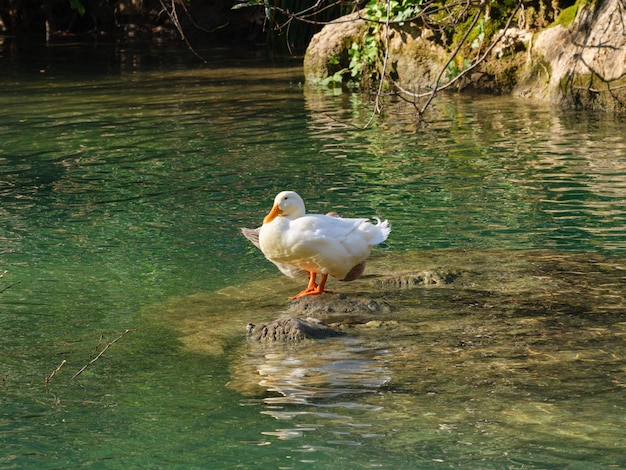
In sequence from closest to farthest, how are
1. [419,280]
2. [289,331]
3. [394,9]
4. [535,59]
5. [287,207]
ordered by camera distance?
[289,331]
[287,207]
[419,280]
[535,59]
[394,9]

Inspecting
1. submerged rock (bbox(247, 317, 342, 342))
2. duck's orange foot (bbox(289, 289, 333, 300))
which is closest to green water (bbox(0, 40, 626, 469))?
submerged rock (bbox(247, 317, 342, 342))

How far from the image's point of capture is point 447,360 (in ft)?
18.7

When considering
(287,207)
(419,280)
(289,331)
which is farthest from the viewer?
(419,280)

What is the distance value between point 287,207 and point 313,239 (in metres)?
0.34

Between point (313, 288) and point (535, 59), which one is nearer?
point (313, 288)

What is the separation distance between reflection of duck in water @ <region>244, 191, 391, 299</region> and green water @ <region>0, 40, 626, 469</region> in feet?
1.68

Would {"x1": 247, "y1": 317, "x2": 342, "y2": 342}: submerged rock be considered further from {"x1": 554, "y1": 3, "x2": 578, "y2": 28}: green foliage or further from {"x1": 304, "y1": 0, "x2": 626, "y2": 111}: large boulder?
{"x1": 554, "y1": 3, "x2": 578, "y2": 28}: green foliage

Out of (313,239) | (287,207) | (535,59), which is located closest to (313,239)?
(313,239)

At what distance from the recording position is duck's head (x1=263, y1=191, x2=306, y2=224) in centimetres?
681

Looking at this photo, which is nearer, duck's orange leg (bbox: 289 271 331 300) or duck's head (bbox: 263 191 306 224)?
duck's head (bbox: 263 191 306 224)

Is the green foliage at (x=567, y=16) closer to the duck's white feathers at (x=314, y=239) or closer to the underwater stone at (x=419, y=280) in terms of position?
the underwater stone at (x=419, y=280)

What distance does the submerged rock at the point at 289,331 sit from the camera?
613 centimetres

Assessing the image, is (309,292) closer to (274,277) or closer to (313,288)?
(313,288)

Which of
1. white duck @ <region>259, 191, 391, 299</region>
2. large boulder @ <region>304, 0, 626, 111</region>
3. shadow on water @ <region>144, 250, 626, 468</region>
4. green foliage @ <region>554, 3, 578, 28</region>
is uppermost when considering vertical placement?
green foliage @ <region>554, 3, 578, 28</region>
